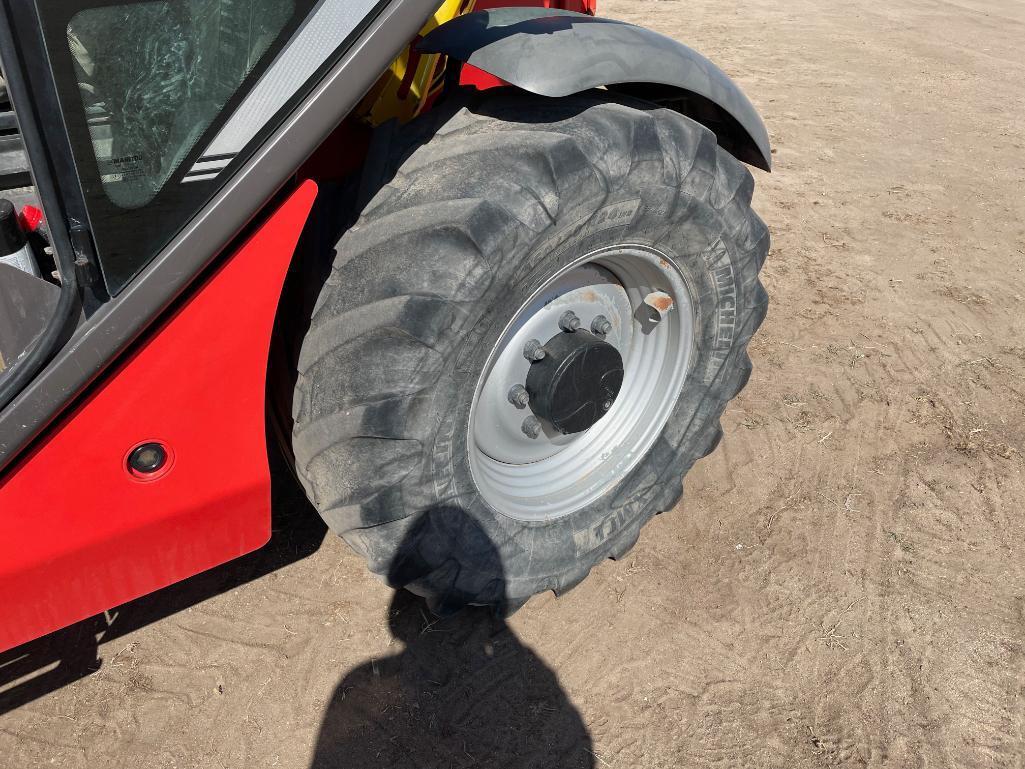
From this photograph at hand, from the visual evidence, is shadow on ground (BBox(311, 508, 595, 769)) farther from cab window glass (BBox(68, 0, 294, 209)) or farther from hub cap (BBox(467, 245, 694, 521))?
cab window glass (BBox(68, 0, 294, 209))

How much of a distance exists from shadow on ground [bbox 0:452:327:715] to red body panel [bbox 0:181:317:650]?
590 mm

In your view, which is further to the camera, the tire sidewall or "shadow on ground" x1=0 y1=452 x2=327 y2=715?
"shadow on ground" x1=0 y1=452 x2=327 y2=715

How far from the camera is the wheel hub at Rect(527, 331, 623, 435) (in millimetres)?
2139

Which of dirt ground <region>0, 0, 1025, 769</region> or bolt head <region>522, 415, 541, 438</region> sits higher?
bolt head <region>522, 415, 541, 438</region>

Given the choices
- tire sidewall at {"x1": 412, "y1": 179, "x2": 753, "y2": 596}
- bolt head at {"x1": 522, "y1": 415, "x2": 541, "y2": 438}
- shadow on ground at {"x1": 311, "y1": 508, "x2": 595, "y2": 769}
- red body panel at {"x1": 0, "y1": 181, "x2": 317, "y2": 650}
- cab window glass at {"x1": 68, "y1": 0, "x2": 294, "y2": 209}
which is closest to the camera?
cab window glass at {"x1": 68, "y1": 0, "x2": 294, "y2": 209}

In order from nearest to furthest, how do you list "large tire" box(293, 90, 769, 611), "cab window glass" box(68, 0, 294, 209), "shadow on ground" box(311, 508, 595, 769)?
"cab window glass" box(68, 0, 294, 209)
"large tire" box(293, 90, 769, 611)
"shadow on ground" box(311, 508, 595, 769)

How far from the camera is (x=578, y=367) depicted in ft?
7.05

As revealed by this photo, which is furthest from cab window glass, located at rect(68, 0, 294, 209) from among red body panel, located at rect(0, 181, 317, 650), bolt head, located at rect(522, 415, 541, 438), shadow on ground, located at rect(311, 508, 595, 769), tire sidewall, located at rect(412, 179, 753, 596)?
bolt head, located at rect(522, 415, 541, 438)

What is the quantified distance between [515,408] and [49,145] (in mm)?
1264

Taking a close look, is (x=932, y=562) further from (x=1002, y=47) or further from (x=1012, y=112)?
(x=1002, y=47)

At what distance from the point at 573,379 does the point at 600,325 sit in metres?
0.21

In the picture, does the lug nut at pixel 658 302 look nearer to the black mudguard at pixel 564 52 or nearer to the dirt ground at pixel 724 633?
the black mudguard at pixel 564 52

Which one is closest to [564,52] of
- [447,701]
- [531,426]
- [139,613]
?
[531,426]

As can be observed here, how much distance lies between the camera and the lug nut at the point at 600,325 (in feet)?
7.41
